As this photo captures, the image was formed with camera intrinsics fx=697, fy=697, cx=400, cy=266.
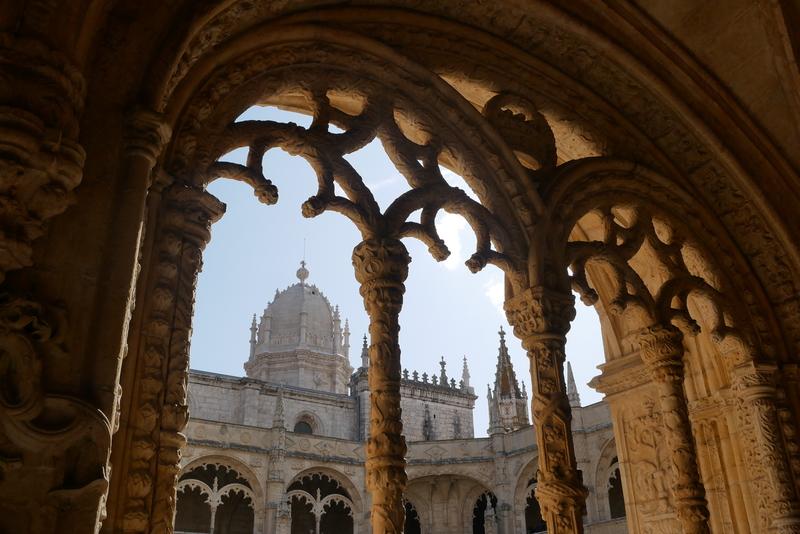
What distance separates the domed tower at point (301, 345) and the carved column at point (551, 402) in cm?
3153

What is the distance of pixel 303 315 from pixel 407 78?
32672 mm

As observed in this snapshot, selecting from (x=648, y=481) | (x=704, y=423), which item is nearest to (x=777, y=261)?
(x=704, y=423)

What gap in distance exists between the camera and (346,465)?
23469 mm

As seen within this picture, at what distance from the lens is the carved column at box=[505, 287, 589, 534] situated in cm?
410

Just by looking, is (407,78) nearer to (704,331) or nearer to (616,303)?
(616,303)

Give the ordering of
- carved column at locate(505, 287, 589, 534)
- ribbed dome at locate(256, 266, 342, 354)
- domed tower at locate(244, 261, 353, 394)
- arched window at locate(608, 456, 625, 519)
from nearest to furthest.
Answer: carved column at locate(505, 287, 589, 534), arched window at locate(608, 456, 625, 519), domed tower at locate(244, 261, 353, 394), ribbed dome at locate(256, 266, 342, 354)

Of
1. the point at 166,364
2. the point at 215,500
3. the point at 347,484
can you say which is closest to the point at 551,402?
the point at 166,364

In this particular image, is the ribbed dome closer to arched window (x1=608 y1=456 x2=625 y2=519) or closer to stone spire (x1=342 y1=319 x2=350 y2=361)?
stone spire (x1=342 y1=319 x2=350 y2=361)

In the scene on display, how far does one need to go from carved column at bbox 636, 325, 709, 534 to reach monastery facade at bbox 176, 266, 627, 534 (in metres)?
13.4

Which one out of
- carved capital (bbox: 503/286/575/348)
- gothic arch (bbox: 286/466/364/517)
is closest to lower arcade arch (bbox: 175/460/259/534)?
gothic arch (bbox: 286/466/364/517)

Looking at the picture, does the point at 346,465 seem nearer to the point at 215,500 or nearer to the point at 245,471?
the point at 245,471

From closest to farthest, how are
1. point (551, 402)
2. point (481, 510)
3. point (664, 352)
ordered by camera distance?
point (551, 402) < point (664, 352) < point (481, 510)

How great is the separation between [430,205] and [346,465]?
795 inches

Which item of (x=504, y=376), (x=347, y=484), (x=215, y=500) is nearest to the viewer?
(x=215, y=500)
